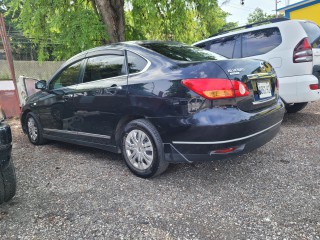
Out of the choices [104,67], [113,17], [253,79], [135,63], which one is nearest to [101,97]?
[104,67]

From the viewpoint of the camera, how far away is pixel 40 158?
14.3 ft

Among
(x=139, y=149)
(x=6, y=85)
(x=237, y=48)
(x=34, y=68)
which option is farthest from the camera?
(x=34, y=68)

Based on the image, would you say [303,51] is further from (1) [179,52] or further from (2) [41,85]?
(2) [41,85]

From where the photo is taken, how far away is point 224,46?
19.5 feet

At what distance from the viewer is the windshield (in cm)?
328

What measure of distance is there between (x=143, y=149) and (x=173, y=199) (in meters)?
0.69

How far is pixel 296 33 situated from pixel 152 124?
3183mm

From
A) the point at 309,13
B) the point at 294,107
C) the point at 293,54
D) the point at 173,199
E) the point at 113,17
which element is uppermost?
the point at 309,13

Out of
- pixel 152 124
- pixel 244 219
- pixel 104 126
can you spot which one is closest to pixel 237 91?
pixel 152 124

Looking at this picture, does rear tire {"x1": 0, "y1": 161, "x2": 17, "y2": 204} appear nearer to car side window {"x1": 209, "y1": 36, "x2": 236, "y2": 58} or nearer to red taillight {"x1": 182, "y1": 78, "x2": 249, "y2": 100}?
red taillight {"x1": 182, "y1": 78, "x2": 249, "y2": 100}

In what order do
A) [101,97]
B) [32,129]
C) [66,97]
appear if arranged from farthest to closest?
[32,129], [66,97], [101,97]

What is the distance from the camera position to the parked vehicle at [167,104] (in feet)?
9.12

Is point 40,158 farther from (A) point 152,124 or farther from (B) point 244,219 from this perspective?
(B) point 244,219

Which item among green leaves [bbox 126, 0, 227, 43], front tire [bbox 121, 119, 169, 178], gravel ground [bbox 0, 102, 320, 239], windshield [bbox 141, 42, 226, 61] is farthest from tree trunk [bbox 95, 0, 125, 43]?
front tire [bbox 121, 119, 169, 178]
